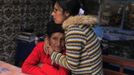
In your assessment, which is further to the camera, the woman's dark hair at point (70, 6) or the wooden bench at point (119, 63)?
the wooden bench at point (119, 63)

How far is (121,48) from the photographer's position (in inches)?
161

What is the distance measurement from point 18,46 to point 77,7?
264 centimetres

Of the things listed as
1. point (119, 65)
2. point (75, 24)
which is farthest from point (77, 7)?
point (119, 65)

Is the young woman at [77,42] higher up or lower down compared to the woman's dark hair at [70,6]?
lower down

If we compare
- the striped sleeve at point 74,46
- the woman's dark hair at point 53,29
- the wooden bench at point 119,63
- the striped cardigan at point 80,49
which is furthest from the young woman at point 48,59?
the wooden bench at point 119,63

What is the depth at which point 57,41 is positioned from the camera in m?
2.30

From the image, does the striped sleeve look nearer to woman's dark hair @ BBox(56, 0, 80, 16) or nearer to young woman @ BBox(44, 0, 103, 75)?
young woman @ BBox(44, 0, 103, 75)

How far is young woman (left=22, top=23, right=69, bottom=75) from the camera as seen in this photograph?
7.53ft

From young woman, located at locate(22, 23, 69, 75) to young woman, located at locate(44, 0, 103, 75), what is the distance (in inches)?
3.1

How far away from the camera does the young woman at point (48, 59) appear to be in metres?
2.29

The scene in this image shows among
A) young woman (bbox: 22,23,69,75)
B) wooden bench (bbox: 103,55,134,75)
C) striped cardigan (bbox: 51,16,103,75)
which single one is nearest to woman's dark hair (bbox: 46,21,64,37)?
young woman (bbox: 22,23,69,75)

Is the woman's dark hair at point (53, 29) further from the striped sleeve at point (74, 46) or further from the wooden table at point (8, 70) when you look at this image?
the wooden table at point (8, 70)

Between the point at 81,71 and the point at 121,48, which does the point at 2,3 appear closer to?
the point at 121,48

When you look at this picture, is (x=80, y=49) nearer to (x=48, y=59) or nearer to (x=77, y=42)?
(x=77, y=42)
